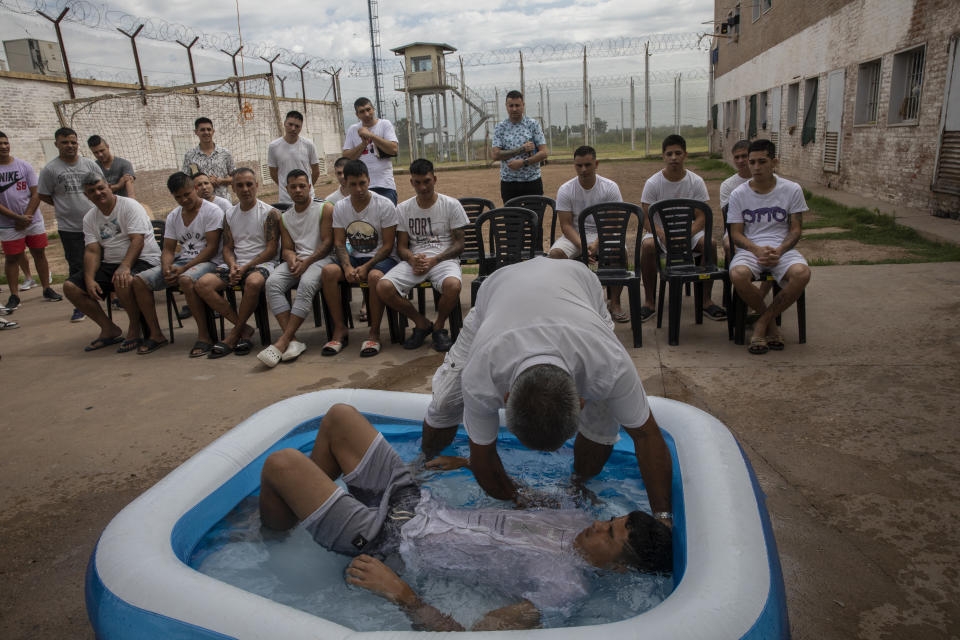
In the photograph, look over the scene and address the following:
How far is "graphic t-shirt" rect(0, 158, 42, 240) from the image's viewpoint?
678cm

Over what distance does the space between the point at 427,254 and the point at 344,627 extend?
375 centimetres

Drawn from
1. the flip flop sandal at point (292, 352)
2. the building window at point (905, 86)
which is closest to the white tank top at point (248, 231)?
the flip flop sandal at point (292, 352)

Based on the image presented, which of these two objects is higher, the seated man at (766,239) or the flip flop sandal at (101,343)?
the seated man at (766,239)

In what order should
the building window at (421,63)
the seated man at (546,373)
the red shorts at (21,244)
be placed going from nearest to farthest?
the seated man at (546,373) → the red shorts at (21,244) → the building window at (421,63)

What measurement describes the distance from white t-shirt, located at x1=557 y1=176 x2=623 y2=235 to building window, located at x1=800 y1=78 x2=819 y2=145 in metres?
10.6

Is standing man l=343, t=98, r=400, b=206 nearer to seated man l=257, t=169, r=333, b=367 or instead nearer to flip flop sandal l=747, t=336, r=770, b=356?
seated man l=257, t=169, r=333, b=367

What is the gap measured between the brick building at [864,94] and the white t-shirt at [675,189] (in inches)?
188

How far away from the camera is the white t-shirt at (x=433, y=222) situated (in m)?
5.36

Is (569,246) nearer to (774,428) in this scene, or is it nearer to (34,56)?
(774,428)

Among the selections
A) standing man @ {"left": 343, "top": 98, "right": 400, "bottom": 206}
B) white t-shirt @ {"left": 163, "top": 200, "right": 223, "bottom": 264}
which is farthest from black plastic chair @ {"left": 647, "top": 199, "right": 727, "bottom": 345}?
white t-shirt @ {"left": 163, "top": 200, "right": 223, "bottom": 264}

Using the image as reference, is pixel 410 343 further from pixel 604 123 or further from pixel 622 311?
pixel 604 123

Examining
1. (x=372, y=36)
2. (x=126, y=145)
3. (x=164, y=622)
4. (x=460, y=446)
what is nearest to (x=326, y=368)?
(x=460, y=446)

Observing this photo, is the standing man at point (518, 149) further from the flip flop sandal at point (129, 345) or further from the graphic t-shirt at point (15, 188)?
the graphic t-shirt at point (15, 188)

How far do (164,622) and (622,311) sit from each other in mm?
4435
